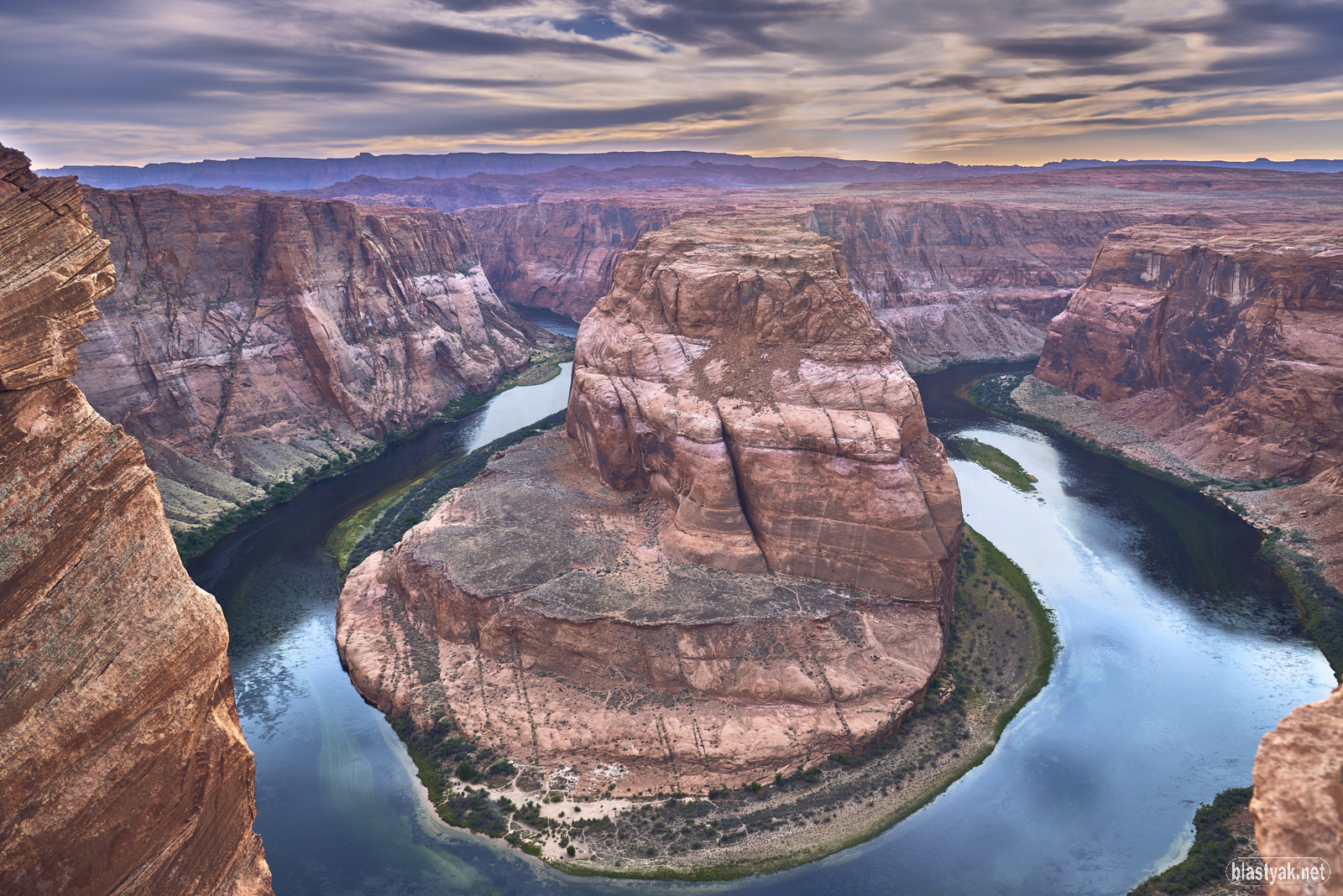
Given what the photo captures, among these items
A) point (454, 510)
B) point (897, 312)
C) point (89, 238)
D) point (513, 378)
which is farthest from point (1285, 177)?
point (89, 238)

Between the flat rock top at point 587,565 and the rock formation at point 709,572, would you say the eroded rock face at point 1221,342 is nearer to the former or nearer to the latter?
the rock formation at point 709,572

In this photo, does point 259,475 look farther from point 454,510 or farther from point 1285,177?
point 1285,177

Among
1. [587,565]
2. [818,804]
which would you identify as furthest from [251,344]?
[818,804]

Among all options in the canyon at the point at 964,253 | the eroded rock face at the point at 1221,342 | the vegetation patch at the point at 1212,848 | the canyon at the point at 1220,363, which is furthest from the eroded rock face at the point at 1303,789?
the canyon at the point at 964,253

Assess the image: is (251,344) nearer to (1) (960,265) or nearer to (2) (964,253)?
(1) (960,265)

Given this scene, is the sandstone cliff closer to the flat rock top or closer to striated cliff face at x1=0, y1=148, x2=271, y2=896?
the flat rock top

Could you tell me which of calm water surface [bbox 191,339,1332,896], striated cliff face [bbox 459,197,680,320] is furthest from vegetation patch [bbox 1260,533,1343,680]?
striated cliff face [bbox 459,197,680,320]
